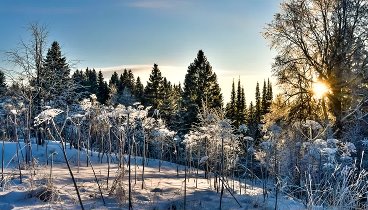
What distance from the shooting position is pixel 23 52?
25.3m

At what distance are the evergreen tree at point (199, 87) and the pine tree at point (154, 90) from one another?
27.2 ft

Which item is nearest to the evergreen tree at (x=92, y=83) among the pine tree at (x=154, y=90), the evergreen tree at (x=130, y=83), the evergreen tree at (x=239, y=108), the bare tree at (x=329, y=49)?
the evergreen tree at (x=130, y=83)

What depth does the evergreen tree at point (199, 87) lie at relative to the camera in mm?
44969

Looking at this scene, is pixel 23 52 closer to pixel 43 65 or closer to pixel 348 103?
pixel 43 65

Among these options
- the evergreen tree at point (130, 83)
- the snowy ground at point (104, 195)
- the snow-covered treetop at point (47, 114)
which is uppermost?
the evergreen tree at point (130, 83)

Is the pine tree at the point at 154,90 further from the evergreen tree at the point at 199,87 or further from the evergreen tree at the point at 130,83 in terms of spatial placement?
the evergreen tree at the point at 130,83

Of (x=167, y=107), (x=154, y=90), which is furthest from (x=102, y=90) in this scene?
(x=167, y=107)

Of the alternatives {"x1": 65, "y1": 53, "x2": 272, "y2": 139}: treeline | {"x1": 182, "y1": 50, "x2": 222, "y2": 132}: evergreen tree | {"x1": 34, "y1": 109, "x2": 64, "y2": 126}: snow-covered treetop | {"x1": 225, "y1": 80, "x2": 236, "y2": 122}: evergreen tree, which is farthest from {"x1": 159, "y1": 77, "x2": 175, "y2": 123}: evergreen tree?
{"x1": 34, "y1": 109, "x2": 64, "y2": 126}: snow-covered treetop

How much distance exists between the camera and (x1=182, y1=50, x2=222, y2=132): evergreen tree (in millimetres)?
44969

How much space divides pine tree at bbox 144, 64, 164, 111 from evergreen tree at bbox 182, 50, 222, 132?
830cm

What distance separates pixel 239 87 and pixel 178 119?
2771 cm

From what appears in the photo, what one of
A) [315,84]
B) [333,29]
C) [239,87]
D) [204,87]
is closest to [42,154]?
[315,84]

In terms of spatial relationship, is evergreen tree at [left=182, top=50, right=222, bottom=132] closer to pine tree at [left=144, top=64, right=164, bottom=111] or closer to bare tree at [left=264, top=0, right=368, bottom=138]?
pine tree at [left=144, top=64, right=164, bottom=111]

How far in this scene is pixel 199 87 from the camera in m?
45.7
